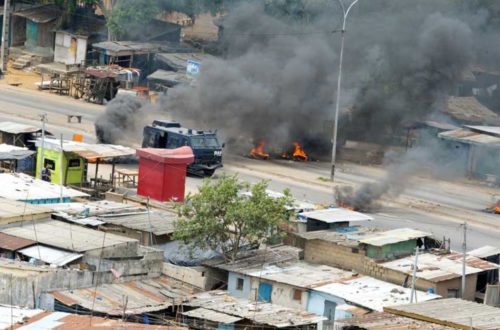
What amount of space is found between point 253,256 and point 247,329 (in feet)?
18.3

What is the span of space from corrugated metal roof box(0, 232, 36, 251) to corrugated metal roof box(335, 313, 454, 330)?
29.1 ft

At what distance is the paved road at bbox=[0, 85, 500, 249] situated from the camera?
48.4m

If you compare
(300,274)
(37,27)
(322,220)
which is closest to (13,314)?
A: (300,274)

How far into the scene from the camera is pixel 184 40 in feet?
265

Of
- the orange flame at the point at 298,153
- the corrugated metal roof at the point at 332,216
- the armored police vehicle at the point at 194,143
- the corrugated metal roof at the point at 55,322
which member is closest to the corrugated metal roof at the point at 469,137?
the orange flame at the point at 298,153

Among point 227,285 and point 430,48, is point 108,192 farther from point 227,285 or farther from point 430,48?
point 430,48

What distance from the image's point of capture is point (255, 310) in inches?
1393

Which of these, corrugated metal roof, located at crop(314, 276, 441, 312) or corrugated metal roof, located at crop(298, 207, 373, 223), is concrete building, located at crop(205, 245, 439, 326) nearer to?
corrugated metal roof, located at crop(314, 276, 441, 312)

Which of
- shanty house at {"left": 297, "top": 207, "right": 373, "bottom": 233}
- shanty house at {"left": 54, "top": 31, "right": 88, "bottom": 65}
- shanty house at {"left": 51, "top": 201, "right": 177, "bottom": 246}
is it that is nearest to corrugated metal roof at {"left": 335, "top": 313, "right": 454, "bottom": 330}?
shanty house at {"left": 51, "top": 201, "right": 177, "bottom": 246}

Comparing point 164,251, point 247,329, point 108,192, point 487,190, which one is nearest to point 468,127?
point 487,190

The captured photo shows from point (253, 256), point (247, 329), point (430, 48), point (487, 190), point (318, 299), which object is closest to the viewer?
point (247, 329)

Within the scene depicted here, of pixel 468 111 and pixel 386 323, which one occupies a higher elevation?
pixel 468 111

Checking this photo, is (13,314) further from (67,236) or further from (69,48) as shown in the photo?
(69,48)

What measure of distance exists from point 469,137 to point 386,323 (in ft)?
89.9
